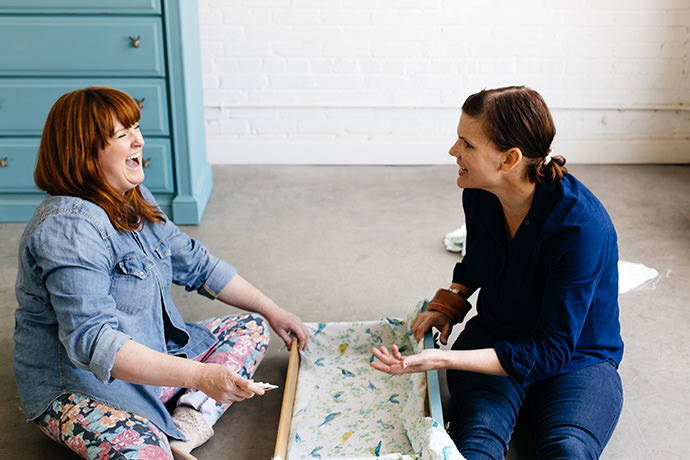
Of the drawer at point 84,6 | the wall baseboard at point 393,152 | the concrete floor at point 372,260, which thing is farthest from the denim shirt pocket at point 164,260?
the wall baseboard at point 393,152

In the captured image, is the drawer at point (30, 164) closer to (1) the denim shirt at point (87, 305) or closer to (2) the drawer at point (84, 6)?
(2) the drawer at point (84, 6)

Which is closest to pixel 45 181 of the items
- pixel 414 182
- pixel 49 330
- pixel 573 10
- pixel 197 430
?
pixel 49 330

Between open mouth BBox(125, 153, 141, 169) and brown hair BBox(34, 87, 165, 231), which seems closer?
brown hair BBox(34, 87, 165, 231)

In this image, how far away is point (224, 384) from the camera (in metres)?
1.46

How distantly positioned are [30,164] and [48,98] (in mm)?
Answer: 301

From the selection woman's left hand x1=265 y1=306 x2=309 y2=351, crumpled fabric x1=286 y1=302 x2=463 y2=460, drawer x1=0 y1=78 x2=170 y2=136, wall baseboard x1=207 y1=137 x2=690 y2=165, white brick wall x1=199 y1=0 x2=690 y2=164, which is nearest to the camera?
crumpled fabric x1=286 y1=302 x2=463 y2=460

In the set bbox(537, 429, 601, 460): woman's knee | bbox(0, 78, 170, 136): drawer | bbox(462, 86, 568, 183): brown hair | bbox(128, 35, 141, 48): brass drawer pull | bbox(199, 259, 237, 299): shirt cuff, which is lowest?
bbox(537, 429, 601, 460): woman's knee

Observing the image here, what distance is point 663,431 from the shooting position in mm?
1798

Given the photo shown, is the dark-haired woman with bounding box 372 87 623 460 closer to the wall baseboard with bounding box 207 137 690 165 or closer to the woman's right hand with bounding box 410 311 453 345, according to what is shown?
the woman's right hand with bounding box 410 311 453 345

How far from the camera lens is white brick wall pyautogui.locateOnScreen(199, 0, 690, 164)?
3.66 meters

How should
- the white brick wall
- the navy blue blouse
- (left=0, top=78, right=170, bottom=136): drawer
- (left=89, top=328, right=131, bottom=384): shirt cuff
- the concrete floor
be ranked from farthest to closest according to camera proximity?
the white brick wall → (left=0, top=78, right=170, bottom=136): drawer → the concrete floor → the navy blue blouse → (left=89, top=328, right=131, bottom=384): shirt cuff

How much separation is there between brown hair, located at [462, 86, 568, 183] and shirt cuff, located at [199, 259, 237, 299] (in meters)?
0.79

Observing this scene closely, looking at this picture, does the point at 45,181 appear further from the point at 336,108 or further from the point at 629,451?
the point at 336,108

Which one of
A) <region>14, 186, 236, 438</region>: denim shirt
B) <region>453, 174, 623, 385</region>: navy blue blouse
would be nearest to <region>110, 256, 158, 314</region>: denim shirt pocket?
<region>14, 186, 236, 438</region>: denim shirt
